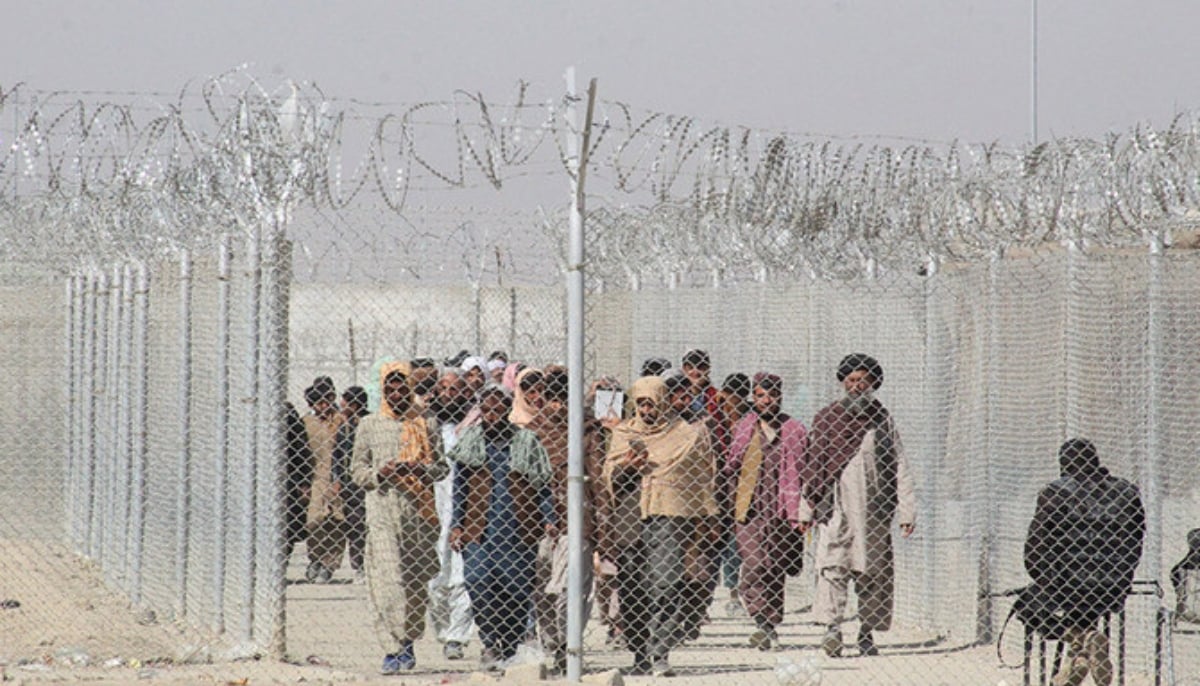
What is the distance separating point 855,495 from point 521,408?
1.74 m

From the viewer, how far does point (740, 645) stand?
9805mm

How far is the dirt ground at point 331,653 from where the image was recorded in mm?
7668

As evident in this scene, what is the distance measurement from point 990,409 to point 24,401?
23.1 feet

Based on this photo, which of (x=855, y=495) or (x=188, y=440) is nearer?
(x=188, y=440)

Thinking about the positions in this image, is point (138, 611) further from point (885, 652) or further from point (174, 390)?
point (885, 652)

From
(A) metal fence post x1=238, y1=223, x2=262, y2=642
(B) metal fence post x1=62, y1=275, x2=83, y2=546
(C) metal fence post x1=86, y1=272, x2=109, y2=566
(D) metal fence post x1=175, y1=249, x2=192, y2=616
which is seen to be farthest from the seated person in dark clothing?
(B) metal fence post x1=62, y1=275, x2=83, y2=546

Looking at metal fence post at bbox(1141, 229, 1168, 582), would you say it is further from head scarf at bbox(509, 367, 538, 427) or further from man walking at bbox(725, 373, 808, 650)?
head scarf at bbox(509, 367, 538, 427)

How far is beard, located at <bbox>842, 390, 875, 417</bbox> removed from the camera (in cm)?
910

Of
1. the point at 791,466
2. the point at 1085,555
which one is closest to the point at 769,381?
the point at 791,466

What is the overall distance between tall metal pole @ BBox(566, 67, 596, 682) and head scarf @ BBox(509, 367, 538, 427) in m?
1.51

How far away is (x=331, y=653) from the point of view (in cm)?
862

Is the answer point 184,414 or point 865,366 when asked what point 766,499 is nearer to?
point 865,366

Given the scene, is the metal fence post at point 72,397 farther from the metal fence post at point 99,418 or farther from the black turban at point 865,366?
the black turban at point 865,366

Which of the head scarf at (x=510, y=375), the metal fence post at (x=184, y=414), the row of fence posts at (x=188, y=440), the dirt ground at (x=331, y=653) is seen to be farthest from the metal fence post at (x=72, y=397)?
the metal fence post at (x=184, y=414)
